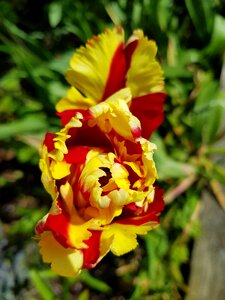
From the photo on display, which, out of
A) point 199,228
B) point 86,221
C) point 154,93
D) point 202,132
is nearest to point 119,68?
point 154,93

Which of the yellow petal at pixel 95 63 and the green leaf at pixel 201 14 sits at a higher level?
the yellow petal at pixel 95 63

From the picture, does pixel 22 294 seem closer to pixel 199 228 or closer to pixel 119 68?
pixel 199 228

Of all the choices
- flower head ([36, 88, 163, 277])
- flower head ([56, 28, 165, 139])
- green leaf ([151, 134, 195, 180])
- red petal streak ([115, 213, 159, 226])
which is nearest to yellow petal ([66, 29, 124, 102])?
flower head ([56, 28, 165, 139])

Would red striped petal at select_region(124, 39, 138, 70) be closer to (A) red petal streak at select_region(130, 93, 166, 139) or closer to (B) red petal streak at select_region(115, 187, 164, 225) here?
(A) red petal streak at select_region(130, 93, 166, 139)

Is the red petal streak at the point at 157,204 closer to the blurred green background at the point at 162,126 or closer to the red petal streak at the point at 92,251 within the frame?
the red petal streak at the point at 92,251

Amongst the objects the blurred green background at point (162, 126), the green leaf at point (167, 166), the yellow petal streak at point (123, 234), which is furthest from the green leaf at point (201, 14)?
the yellow petal streak at point (123, 234)

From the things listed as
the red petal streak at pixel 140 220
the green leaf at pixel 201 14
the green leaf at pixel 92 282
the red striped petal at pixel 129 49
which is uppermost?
the red striped petal at pixel 129 49

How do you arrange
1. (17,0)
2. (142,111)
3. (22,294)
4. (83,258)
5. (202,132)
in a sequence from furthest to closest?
1. (17,0)
2. (22,294)
3. (202,132)
4. (142,111)
5. (83,258)
